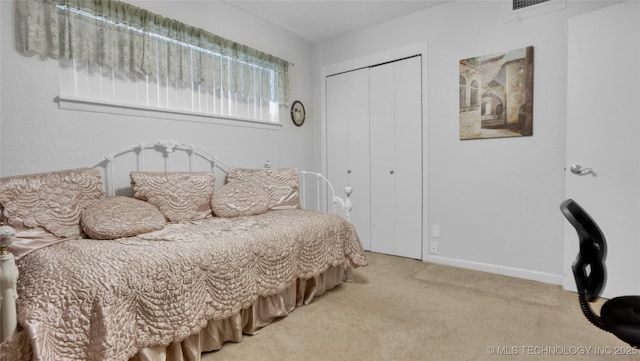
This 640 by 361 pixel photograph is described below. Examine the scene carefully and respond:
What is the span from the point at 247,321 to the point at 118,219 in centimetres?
86

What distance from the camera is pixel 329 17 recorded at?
315 cm

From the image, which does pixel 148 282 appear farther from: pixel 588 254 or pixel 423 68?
pixel 423 68

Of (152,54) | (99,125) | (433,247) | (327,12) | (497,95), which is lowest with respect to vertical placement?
(433,247)

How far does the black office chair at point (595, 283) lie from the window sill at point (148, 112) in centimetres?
249

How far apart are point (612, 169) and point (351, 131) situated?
2.19 meters

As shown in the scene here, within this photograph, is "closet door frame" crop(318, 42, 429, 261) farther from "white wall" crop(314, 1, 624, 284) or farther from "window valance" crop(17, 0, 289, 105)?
"window valance" crop(17, 0, 289, 105)

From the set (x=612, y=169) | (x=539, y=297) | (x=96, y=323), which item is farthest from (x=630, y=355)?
(x=96, y=323)

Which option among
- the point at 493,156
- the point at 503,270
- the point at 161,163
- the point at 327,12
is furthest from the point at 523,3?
the point at 161,163

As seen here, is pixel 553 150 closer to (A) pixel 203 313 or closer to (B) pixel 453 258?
(B) pixel 453 258

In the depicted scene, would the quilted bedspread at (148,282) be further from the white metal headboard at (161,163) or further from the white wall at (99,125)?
the white wall at (99,125)

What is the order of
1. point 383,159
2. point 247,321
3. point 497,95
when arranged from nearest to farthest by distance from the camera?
1. point 247,321
2. point 497,95
3. point 383,159

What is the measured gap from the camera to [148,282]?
1.25m

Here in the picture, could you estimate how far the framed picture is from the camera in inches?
98.6

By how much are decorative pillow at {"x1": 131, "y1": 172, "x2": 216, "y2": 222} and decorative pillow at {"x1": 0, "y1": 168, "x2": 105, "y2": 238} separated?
0.89 ft
